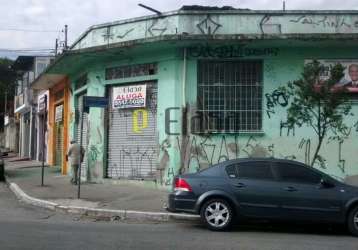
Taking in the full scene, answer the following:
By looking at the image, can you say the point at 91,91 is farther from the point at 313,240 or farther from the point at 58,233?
the point at 313,240

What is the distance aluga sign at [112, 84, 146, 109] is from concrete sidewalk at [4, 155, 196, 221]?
2.50m

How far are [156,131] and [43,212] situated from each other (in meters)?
5.12

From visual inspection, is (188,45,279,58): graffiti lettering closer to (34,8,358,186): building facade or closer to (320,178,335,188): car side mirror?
(34,8,358,186): building facade

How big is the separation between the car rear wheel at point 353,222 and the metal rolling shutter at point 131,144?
322 inches

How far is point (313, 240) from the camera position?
1084 cm

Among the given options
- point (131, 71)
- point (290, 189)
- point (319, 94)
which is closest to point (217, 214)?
point (290, 189)

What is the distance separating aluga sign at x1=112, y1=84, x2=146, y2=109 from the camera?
749 inches

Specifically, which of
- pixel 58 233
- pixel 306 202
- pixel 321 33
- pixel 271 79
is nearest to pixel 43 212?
pixel 58 233

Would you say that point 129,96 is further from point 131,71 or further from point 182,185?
point 182,185

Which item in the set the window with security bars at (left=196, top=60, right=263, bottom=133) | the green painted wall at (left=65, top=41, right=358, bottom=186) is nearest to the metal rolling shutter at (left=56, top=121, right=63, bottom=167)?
the green painted wall at (left=65, top=41, right=358, bottom=186)

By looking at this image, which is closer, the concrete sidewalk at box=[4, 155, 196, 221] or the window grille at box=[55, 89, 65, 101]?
the concrete sidewalk at box=[4, 155, 196, 221]

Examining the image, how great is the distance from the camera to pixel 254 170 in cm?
1197

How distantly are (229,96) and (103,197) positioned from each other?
489cm

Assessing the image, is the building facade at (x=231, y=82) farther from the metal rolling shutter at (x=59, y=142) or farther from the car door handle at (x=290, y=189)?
the metal rolling shutter at (x=59, y=142)
